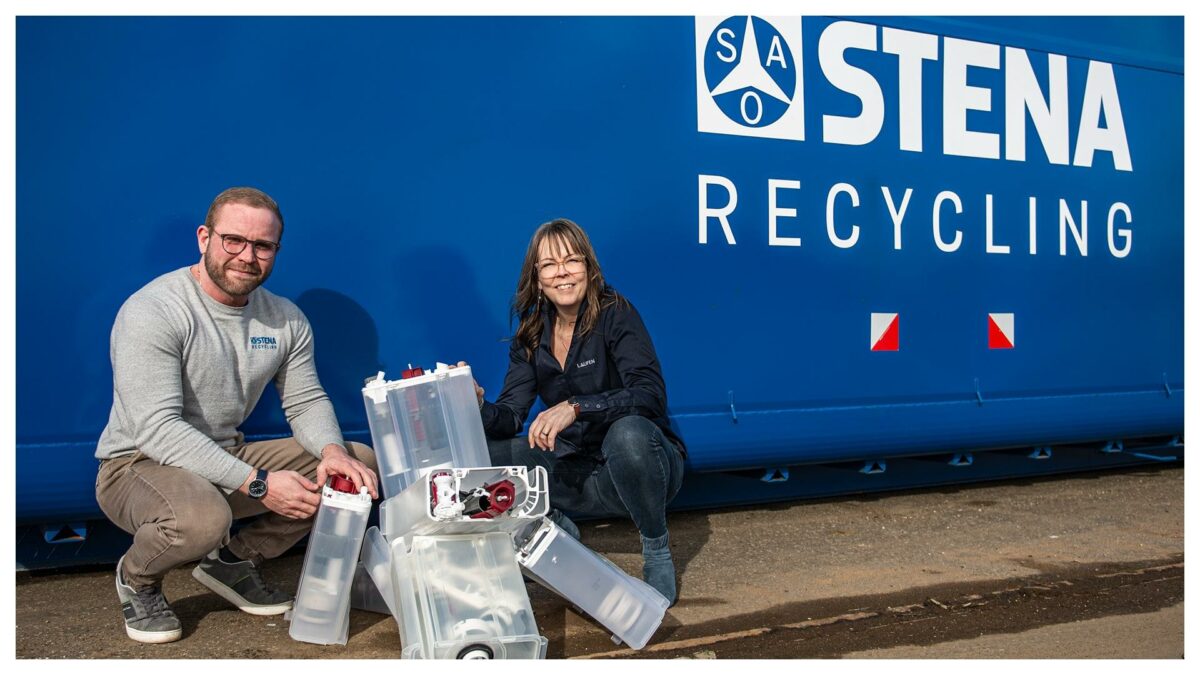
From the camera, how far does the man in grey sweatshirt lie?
2.02 meters

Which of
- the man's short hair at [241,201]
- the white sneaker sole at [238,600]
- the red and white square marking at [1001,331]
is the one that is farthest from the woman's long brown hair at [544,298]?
the red and white square marking at [1001,331]

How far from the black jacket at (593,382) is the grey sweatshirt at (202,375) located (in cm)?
44

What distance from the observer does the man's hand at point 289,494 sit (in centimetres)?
201

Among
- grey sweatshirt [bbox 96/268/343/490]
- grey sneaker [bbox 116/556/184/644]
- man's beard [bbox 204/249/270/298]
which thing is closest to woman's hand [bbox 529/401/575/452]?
grey sweatshirt [bbox 96/268/343/490]

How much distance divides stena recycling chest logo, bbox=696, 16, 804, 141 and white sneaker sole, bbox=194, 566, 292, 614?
1851 mm

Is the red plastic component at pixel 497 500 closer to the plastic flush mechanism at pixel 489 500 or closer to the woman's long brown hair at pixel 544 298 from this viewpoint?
the plastic flush mechanism at pixel 489 500

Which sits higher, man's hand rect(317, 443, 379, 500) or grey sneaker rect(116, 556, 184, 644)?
man's hand rect(317, 443, 379, 500)

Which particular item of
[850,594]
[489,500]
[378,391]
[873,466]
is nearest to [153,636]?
[378,391]

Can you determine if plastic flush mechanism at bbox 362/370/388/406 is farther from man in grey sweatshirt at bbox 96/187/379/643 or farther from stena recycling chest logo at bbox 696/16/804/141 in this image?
stena recycling chest logo at bbox 696/16/804/141

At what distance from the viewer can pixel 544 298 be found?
243 centimetres

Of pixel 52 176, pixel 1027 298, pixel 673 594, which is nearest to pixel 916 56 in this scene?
pixel 1027 298

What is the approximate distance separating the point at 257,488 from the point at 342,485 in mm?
176

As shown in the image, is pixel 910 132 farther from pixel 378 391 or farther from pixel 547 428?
pixel 378 391

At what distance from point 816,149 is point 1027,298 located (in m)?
1.03
